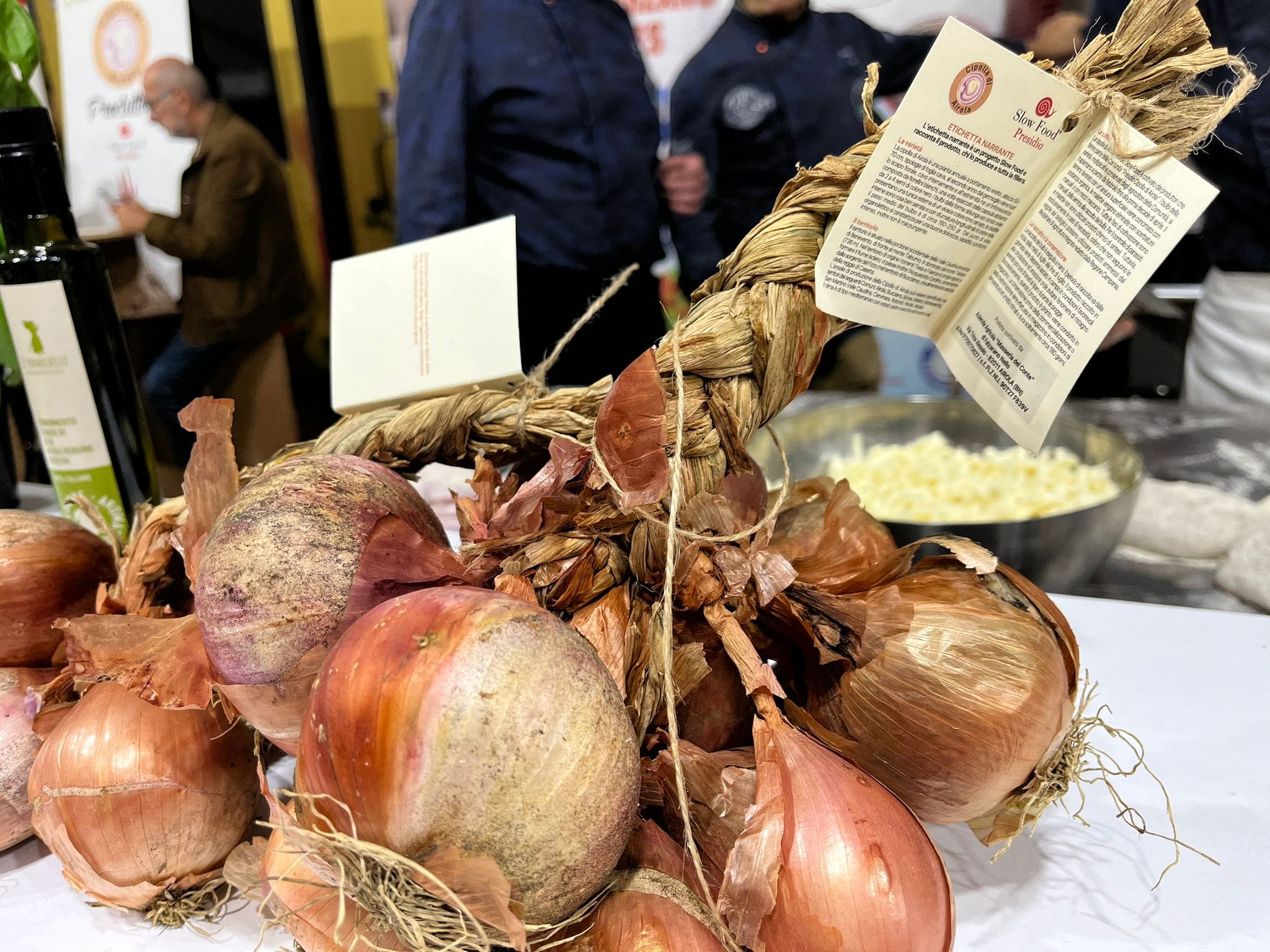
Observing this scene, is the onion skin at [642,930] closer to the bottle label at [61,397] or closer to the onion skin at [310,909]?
the onion skin at [310,909]

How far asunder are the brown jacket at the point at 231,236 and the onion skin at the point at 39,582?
51.2 inches

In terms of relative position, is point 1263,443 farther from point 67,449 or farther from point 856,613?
point 67,449

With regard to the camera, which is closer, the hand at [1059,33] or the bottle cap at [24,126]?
the bottle cap at [24,126]

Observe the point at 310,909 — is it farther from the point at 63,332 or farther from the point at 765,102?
the point at 765,102

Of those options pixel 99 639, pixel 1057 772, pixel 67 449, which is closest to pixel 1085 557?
pixel 1057 772

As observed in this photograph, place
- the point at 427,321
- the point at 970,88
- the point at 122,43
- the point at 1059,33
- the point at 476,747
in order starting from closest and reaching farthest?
the point at 476,747, the point at 970,88, the point at 427,321, the point at 1059,33, the point at 122,43

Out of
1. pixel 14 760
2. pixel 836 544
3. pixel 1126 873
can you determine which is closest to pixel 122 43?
pixel 14 760

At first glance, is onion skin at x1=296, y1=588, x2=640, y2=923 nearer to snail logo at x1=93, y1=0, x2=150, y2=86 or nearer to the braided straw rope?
the braided straw rope

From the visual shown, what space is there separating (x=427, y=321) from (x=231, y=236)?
1.37 m

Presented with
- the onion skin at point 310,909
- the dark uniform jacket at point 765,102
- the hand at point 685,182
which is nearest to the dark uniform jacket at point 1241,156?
the dark uniform jacket at point 765,102

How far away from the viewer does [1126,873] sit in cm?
53

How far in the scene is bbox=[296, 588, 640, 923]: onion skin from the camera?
0.33m

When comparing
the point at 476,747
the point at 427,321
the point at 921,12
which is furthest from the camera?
the point at 921,12

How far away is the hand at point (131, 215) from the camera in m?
1.80
